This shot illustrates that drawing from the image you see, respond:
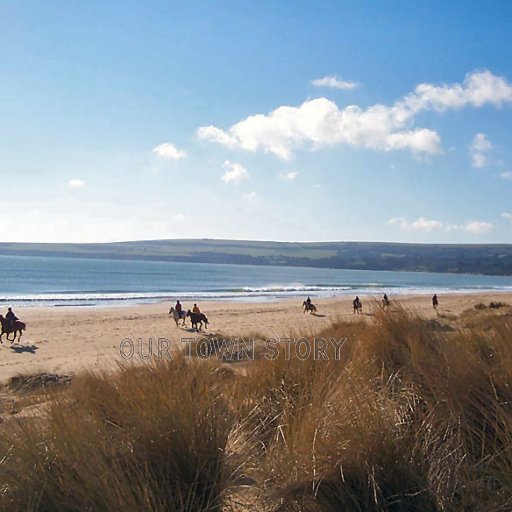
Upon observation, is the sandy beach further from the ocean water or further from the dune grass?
the ocean water

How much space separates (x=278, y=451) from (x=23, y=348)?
14.5m

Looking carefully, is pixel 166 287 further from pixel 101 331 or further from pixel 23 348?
pixel 23 348

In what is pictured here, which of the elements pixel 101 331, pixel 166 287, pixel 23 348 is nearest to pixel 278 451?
pixel 23 348

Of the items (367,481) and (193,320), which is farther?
(193,320)

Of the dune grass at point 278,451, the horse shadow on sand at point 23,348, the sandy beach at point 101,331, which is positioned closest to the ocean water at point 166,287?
the sandy beach at point 101,331

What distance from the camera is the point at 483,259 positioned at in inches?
6481

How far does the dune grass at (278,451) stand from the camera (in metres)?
2.49

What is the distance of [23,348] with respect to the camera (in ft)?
50.9

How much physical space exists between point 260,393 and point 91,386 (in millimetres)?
1351

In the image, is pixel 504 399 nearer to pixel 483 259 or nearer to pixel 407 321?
pixel 407 321

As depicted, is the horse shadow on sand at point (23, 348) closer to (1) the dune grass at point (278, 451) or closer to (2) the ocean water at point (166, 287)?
(1) the dune grass at point (278, 451)

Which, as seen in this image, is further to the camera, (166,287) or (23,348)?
(166,287)

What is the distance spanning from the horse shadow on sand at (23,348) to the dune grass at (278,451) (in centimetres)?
1269

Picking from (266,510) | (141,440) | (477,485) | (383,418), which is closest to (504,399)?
(477,485)
